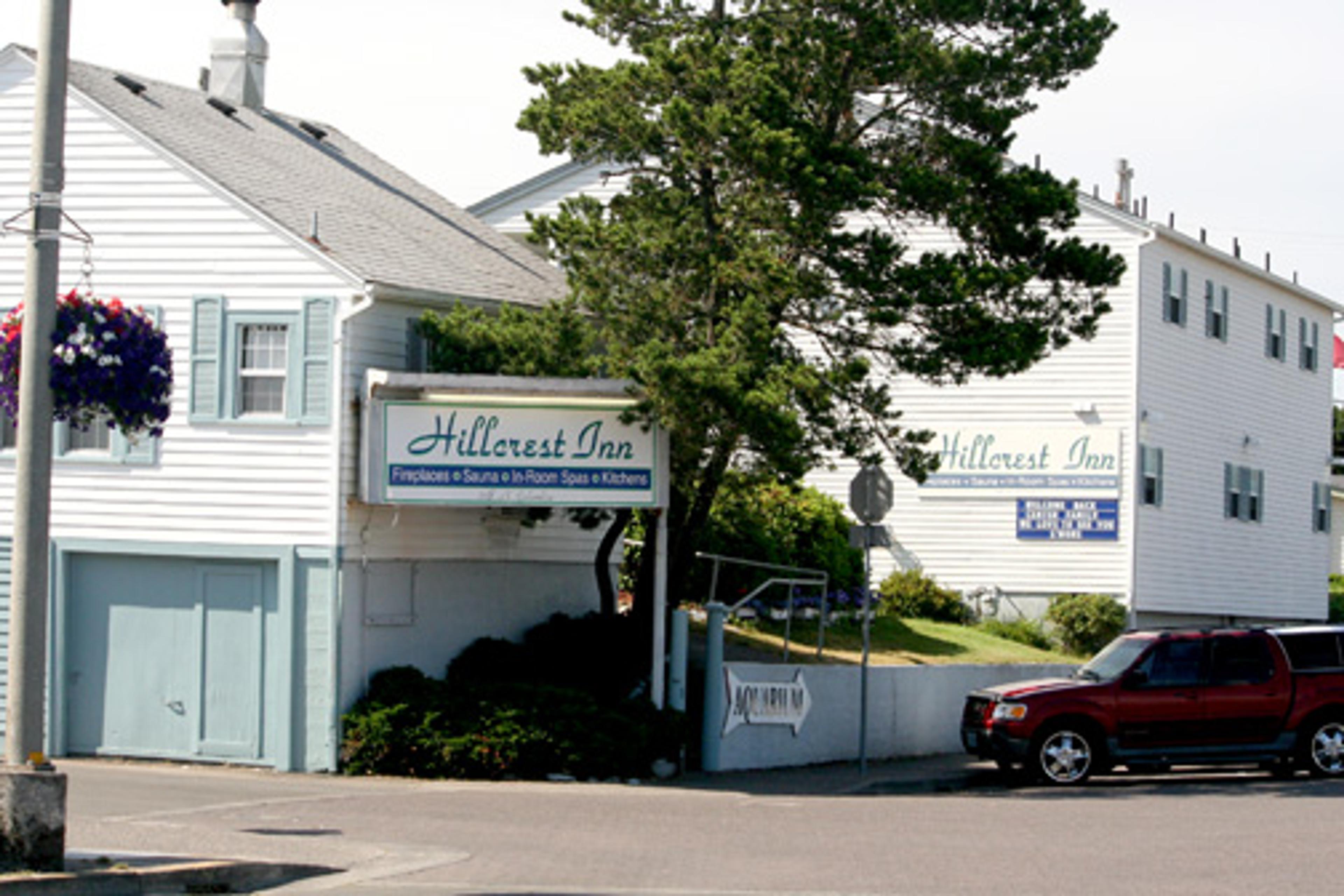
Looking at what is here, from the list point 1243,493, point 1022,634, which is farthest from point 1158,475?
point 1243,493

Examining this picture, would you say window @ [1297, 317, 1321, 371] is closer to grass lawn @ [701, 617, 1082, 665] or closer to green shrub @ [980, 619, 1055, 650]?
green shrub @ [980, 619, 1055, 650]

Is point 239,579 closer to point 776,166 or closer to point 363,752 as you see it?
point 363,752

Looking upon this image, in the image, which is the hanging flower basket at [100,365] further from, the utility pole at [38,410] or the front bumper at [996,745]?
the front bumper at [996,745]

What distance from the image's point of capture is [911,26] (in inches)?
849

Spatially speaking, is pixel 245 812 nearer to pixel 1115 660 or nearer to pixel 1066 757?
pixel 1066 757

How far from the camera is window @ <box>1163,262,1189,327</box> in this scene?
114ft

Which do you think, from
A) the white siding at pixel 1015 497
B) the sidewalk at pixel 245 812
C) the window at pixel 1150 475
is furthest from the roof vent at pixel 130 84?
the window at pixel 1150 475

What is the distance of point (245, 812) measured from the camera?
16.9 m

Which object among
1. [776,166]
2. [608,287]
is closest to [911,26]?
[776,166]

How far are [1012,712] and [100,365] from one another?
11.8m

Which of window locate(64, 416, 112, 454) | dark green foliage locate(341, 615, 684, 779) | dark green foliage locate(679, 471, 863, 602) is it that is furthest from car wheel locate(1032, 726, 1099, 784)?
window locate(64, 416, 112, 454)

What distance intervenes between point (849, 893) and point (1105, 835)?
13.5 ft

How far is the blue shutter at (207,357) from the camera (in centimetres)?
2092

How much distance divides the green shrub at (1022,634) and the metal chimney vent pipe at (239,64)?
590 inches
